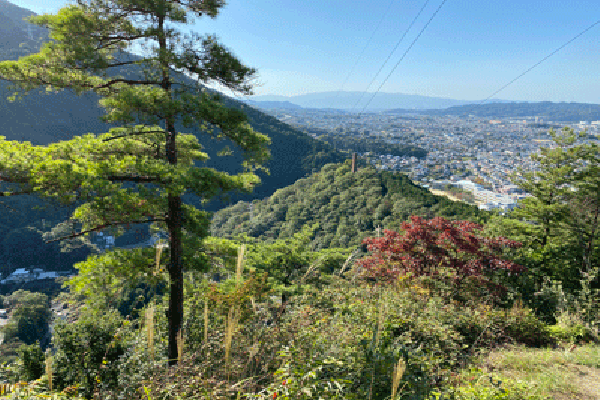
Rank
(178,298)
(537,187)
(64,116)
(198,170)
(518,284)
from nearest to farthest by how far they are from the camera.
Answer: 1. (198,170)
2. (178,298)
3. (518,284)
4. (537,187)
5. (64,116)

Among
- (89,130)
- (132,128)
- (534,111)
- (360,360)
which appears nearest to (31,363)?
(132,128)

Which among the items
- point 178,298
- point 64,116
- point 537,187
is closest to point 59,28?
point 178,298

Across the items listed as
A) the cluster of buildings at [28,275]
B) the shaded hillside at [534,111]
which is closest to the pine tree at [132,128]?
the cluster of buildings at [28,275]

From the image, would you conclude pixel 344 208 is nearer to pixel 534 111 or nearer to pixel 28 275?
pixel 28 275

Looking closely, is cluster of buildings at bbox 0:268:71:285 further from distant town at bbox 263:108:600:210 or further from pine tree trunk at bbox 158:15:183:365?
distant town at bbox 263:108:600:210

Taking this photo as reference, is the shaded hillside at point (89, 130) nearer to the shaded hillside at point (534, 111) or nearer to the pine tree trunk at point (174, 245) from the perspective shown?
the pine tree trunk at point (174, 245)

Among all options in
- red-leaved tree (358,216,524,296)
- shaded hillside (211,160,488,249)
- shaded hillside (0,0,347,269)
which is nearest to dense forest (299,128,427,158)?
shaded hillside (0,0,347,269)

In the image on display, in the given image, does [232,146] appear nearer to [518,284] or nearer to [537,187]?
Result: [518,284]
